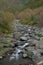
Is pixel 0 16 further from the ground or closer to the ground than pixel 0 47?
further from the ground

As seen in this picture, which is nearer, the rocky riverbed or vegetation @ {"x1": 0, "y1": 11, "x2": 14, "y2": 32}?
the rocky riverbed

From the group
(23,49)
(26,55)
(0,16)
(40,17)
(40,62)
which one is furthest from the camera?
(40,17)

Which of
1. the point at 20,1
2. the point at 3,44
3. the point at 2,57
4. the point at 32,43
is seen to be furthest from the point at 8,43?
the point at 20,1

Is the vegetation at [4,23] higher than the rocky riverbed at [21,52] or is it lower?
higher

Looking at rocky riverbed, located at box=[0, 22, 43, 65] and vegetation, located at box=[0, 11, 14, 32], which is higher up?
vegetation, located at box=[0, 11, 14, 32]

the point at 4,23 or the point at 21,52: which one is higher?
the point at 4,23

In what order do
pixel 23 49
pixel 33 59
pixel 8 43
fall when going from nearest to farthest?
pixel 33 59 → pixel 23 49 → pixel 8 43

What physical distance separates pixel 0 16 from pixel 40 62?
10.9m

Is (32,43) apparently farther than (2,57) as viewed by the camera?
Yes

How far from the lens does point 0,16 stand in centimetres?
2308

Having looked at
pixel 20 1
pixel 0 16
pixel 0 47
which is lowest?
pixel 0 47

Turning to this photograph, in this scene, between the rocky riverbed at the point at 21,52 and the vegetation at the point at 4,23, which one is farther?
the vegetation at the point at 4,23

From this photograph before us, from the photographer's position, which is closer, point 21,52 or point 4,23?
point 21,52

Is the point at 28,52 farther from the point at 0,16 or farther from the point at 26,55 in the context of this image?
the point at 0,16
